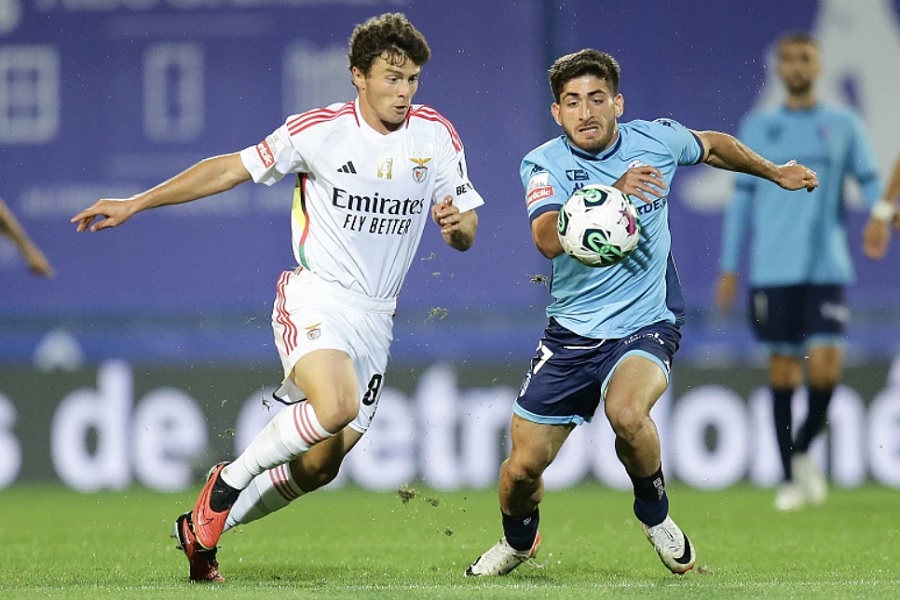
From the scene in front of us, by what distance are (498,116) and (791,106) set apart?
110 inches

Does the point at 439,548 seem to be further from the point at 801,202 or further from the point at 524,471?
the point at 801,202

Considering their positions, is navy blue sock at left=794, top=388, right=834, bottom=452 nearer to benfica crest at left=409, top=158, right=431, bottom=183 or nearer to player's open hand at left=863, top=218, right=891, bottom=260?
player's open hand at left=863, top=218, right=891, bottom=260

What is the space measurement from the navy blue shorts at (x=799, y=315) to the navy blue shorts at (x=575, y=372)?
475 centimetres

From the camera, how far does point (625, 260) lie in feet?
21.7

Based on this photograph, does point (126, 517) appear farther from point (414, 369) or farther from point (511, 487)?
point (511, 487)

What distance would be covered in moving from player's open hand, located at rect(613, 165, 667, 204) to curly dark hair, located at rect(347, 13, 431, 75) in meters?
0.96

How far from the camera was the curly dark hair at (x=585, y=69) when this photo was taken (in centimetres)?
649

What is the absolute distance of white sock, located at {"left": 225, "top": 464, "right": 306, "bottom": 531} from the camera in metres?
6.67

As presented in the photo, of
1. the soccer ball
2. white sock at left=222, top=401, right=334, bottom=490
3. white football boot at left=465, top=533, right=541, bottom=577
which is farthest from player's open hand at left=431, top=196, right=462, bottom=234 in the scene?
white football boot at left=465, top=533, right=541, bottom=577

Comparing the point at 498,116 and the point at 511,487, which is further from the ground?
the point at 498,116

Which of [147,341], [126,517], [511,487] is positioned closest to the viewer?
[511,487]

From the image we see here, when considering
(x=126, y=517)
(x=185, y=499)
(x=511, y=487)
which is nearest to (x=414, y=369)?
(x=185, y=499)

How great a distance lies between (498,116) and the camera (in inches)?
521

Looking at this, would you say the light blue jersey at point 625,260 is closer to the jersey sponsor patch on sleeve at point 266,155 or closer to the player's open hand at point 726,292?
the jersey sponsor patch on sleeve at point 266,155
